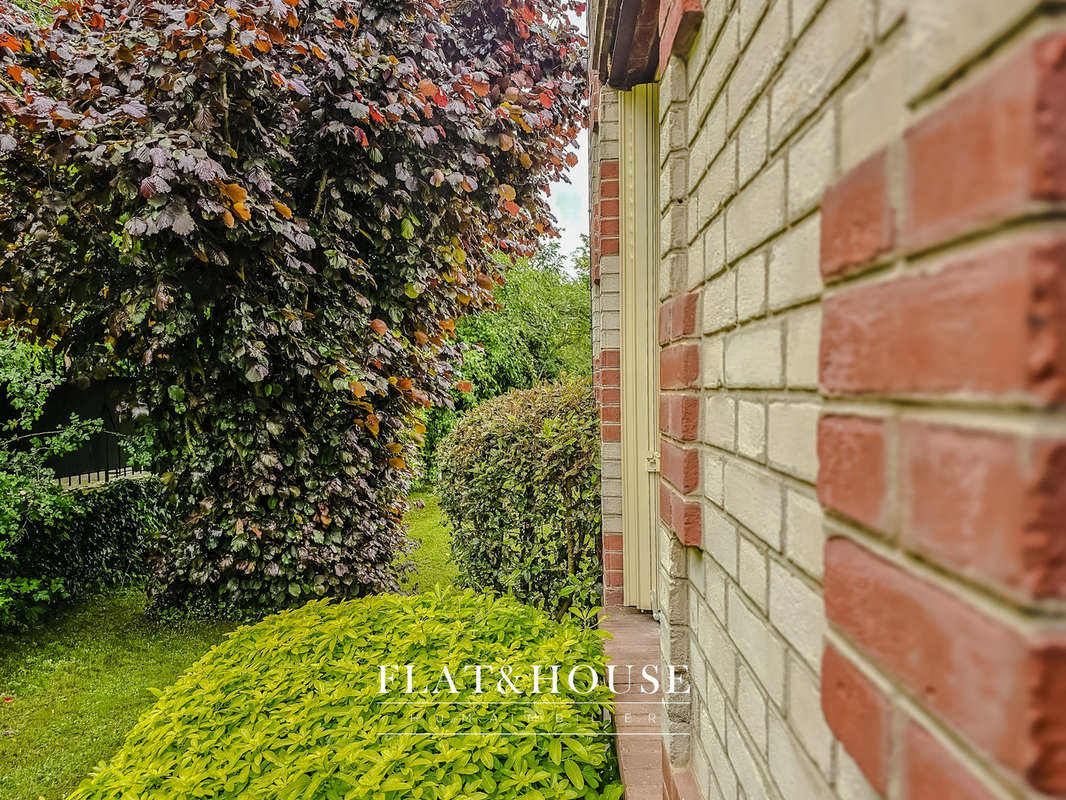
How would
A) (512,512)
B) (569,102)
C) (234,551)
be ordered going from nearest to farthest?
(512,512), (234,551), (569,102)

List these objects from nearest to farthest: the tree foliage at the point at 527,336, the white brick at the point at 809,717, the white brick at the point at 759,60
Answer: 1. the white brick at the point at 809,717
2. the white brick at the point at 759,60
3. the tree foliage at the point at 527,336

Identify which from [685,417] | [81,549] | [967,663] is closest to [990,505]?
[967,663]

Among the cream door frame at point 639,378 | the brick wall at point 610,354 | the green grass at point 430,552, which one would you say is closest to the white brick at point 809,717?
the cream door frame at point 639,378

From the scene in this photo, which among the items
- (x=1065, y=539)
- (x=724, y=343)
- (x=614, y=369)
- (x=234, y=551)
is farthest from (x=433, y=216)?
(x=1065, y=539)

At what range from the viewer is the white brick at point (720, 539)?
1.23 m

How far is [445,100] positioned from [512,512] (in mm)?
2797

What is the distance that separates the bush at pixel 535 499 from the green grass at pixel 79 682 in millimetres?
2169

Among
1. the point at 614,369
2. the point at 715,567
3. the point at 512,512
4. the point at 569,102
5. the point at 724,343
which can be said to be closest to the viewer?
the point at 724,343

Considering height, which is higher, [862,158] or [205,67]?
[205,67]

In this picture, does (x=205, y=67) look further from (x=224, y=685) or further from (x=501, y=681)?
(x=501, y=681)

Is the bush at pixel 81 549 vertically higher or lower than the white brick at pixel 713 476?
lower

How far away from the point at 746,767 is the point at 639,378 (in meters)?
2.50

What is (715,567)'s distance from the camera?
1.38 m

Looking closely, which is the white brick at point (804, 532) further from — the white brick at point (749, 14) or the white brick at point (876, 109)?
the white brick at point (749, 14)
